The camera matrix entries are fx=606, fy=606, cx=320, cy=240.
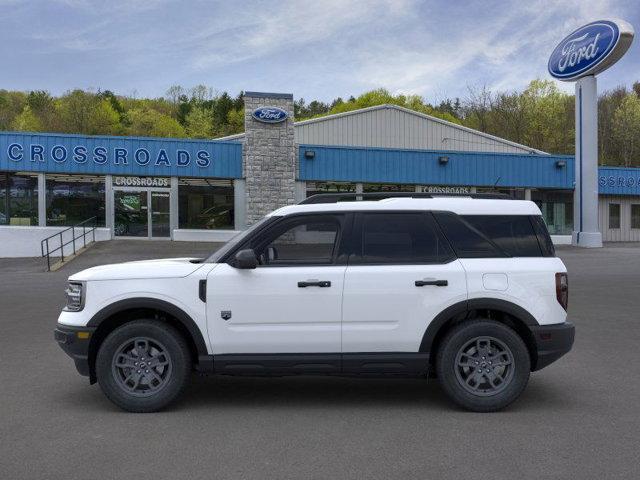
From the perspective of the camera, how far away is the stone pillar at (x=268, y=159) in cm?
2722

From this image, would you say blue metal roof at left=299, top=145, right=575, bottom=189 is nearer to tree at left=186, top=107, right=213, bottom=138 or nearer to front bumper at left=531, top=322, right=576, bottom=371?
front bumper at left=531, top=322, right=576, bottom=371

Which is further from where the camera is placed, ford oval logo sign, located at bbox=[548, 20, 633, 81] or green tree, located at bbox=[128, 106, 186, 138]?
green tree, located at bbox=[128, 106, 186, 138]

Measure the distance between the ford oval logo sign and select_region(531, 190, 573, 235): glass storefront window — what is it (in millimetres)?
6102

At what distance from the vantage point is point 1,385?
6.08 m

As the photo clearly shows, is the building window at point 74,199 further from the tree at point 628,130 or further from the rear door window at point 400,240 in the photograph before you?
the tree at point 628,130

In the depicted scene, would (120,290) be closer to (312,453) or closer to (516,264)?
→ (312,453)

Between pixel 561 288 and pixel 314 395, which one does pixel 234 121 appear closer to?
pixel 314 395

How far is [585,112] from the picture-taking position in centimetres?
2900

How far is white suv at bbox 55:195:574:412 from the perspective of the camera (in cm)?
510

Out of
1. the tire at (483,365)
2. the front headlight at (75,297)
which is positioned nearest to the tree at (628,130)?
the tire at (483,365)

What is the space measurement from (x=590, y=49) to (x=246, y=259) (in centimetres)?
2785

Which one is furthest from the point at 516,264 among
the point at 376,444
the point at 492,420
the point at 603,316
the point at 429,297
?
the point at 603,316

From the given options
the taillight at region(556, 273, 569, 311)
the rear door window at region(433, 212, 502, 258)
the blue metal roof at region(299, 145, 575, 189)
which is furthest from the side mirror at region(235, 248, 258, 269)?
the blue metal roof at region(299, 145, 575, 189)

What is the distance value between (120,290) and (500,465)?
3.28 m
